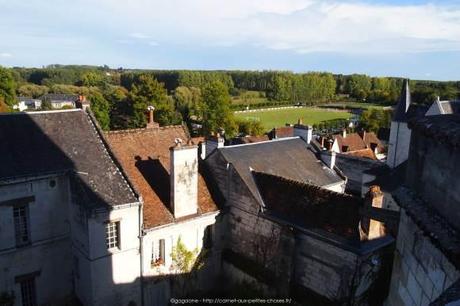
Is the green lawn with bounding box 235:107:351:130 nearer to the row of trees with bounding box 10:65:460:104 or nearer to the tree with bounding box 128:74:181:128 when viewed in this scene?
the row of trees with bounding box 10:65:460:104

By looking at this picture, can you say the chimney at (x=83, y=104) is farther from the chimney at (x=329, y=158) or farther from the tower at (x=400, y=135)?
the tower at (x=400, y=135)

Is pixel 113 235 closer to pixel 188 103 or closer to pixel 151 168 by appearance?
pixel 151 168

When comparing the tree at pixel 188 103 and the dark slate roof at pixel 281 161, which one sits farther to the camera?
the tree at pixel 188 103

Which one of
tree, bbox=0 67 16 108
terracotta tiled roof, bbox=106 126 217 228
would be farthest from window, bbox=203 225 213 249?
tree, bbox=0 67 16 108

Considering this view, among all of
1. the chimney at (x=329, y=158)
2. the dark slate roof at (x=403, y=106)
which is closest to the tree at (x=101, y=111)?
the chimney at (x=329, y=158)

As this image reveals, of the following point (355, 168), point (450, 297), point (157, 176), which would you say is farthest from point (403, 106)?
point (450, 297)

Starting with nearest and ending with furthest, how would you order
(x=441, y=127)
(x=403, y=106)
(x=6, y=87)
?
1. (x=441, y=127)
2. (x=403, y=106)
3. (x=6, y=87)
